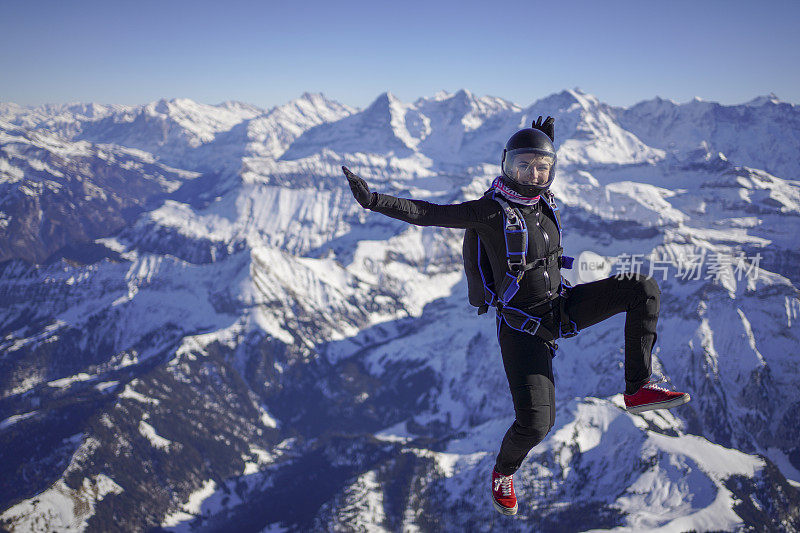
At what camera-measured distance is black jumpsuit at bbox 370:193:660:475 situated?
1024 centimetres

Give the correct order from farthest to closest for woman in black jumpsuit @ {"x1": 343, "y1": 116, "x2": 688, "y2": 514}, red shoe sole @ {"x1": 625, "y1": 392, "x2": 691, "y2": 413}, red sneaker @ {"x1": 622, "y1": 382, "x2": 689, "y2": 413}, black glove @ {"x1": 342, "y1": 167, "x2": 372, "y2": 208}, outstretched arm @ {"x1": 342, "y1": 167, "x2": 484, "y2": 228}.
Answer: woman in black jumpsuit @ {"x1": 343, "y1": 116, "x2": 688, "y2": 514} → red sneaker @ {"x1": 622, "y1": 382, "x2": 689, "y2": 413} → red shoe sole @ {"x1": 625, "y1": 392, "x2": 691, "y2": 413} → outstretched arm @ {"x1": 342, "y1": 167, "x2": 484, "y2": 228} → black glove @ {"x1": 342, "y1": 167, "x2": 372, "y2": 208}

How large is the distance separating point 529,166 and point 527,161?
4.7 inches

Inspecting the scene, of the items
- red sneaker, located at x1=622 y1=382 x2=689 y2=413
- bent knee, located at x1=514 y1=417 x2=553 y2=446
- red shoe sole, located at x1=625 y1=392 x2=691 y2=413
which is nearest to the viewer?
red shoe sole, located at x1=625 y1=392 x2=691 y2=413

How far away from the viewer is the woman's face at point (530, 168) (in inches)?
417

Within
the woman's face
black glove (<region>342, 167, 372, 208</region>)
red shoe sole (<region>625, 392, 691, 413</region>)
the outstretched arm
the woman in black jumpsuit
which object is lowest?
red shoe sole (<region>625, 392, 691, 413</region>)

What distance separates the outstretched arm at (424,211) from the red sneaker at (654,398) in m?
5.25

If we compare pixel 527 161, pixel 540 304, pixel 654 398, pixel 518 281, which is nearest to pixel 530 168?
pixel 527 161

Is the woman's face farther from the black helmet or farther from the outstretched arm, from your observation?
the outstretched arm

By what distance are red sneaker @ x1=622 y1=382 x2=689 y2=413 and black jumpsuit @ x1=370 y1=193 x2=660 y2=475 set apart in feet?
0.66

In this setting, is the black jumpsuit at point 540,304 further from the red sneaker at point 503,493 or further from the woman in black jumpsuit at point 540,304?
the red sneaker at point 503,493

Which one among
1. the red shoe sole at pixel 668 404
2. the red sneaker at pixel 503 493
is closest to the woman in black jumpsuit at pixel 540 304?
the red shoe sole at pixel 668 404

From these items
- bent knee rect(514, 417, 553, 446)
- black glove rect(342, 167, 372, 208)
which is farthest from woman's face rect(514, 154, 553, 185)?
bent knee rect(514, 417, 553, 446)

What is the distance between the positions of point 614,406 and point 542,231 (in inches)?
7051

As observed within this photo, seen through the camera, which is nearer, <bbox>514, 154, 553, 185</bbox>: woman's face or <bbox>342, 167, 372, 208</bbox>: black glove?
<bbox>342, 167, 372, 208</bbox>: black glove
